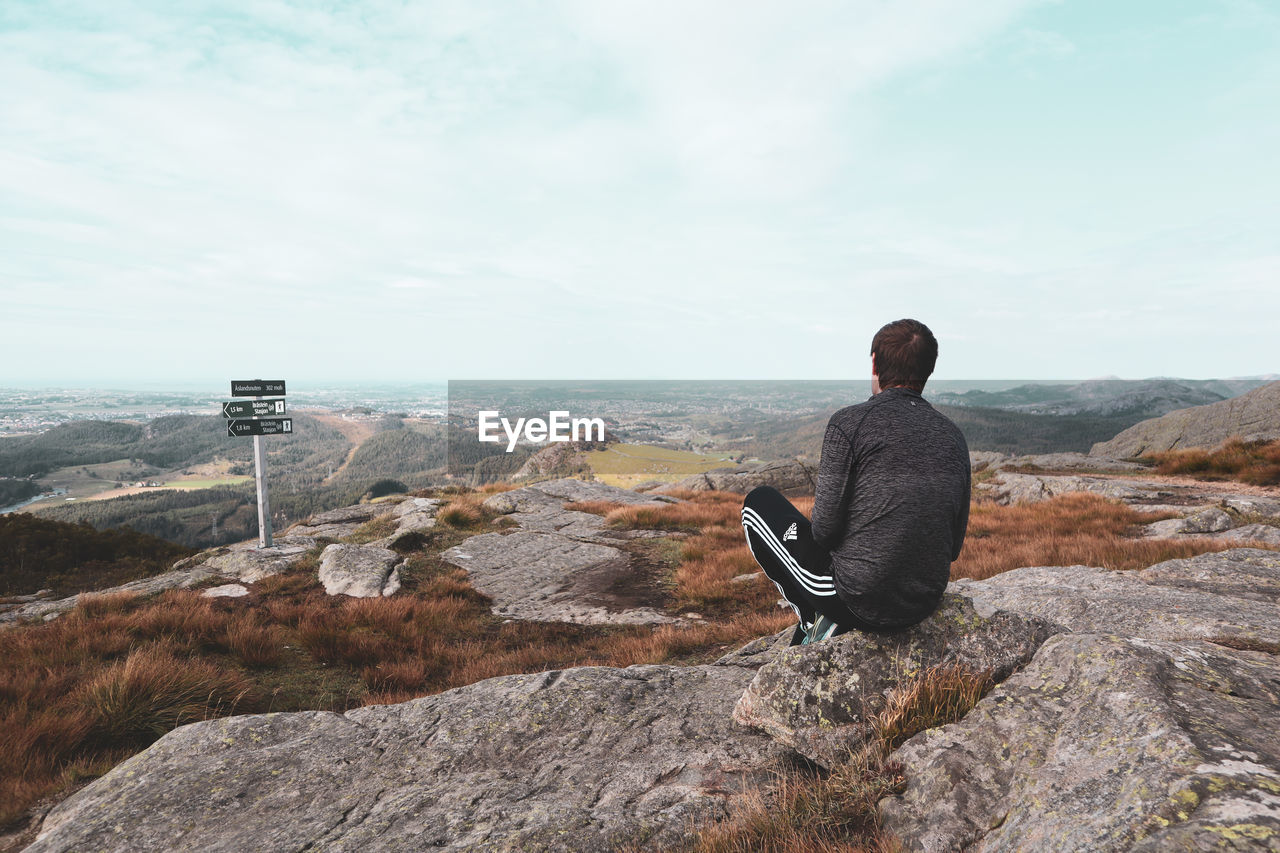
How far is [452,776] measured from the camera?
3660 millimetres

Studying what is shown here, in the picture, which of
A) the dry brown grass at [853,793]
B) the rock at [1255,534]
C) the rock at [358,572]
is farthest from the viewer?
the rock at [358,572]

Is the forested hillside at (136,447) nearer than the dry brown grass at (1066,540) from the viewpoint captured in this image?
No

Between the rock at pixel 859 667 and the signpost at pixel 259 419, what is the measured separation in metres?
13.1

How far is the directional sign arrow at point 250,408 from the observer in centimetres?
1276

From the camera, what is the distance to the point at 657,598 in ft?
33.4

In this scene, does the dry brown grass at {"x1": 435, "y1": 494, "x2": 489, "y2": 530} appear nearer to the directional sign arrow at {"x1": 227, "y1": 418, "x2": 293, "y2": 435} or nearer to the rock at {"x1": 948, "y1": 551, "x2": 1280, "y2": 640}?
the directional sign arrow at {"x1": 227, "y1": 418, "x2": 293, "y2": 435}

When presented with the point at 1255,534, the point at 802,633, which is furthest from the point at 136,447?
the point at 1255,534

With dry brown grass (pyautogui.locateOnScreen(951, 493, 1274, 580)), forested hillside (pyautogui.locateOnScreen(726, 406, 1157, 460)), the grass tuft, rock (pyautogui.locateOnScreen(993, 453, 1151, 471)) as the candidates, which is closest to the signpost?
the grass tuft

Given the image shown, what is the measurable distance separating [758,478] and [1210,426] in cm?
2658

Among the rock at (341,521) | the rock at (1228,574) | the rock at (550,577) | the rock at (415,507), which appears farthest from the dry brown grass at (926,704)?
the rock at (415,507)

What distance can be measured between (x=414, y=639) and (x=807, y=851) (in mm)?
6610

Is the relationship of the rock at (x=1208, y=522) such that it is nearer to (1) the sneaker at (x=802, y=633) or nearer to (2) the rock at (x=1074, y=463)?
(1) the sneaker at (x=802, y=633)

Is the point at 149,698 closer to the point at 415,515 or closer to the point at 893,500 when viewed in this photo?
the point at 893,500

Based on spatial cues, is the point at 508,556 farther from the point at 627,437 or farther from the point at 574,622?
the point at 627,437
